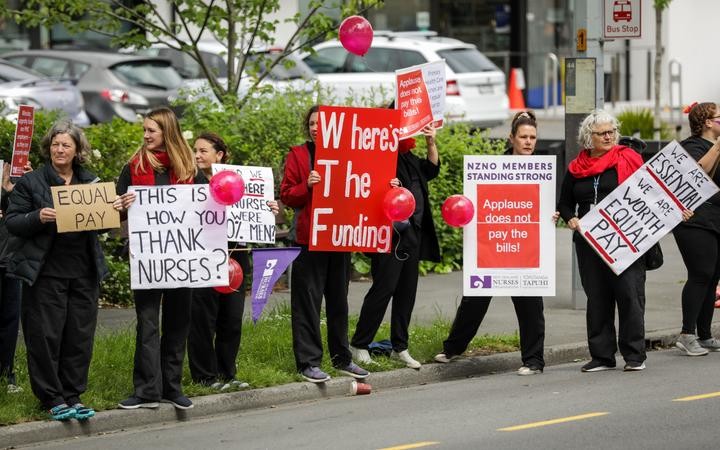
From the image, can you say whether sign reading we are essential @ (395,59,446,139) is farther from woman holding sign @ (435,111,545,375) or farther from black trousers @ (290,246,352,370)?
black trousers @ (290,246,352,370)

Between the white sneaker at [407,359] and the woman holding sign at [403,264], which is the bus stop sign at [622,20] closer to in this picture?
the woman holding sign at [403,264]

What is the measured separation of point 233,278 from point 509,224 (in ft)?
7.61

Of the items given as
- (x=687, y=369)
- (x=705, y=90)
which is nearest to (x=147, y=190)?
(x=687, y=369)

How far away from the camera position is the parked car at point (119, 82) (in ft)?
78.8

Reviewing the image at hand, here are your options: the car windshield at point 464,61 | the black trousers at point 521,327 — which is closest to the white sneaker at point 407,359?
the black trousers at point 521,327

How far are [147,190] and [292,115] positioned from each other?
5742 mm

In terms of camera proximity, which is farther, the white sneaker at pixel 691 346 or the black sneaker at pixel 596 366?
the white sneaker at pixel 691 346

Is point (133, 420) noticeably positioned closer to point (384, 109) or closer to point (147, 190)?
point (147, 190)

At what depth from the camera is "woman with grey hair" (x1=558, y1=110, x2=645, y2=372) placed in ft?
34.5

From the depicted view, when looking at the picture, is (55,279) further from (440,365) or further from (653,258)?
(653,258)

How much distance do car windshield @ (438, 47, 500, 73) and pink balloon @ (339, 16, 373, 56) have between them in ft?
47.1

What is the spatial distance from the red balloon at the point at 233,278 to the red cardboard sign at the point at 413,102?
1600 mm

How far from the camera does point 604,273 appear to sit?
34.9 feet

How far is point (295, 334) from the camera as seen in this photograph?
10070mm
